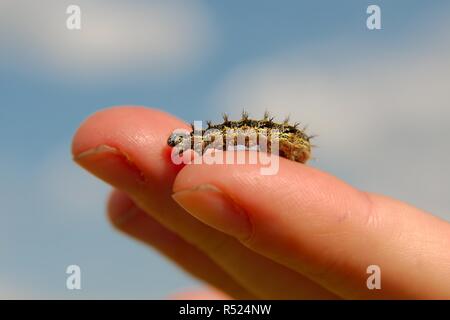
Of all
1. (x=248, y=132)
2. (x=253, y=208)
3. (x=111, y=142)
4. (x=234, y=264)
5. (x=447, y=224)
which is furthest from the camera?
(x=234, y=264)

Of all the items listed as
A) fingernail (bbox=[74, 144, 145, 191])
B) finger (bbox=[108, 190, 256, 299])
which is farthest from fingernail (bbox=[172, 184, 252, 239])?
finger (bbox=[108, 190, 256, 299])

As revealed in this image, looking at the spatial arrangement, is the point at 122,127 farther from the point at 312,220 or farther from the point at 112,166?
the point at 312,220

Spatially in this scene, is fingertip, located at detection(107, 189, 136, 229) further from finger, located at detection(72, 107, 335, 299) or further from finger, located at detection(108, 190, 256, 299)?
finger, located at detection(72, 107, 335, 299)
